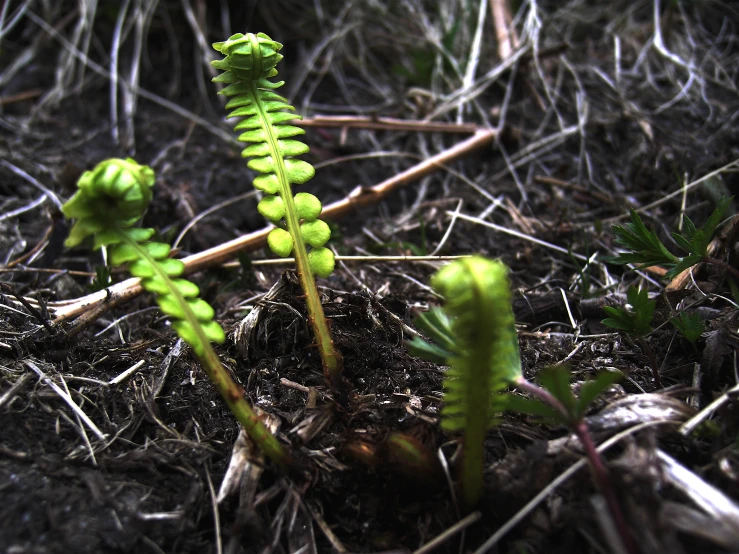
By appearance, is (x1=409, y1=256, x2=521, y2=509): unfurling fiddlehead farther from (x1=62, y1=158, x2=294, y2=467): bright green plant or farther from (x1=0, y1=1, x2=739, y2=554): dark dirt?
(x1=62, y1=158, x2=294, y2=467): bright green plant

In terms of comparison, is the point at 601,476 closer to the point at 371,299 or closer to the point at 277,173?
the point at 371,299

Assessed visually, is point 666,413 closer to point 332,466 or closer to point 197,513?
point 332,466

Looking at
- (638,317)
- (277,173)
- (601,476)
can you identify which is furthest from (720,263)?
(277,173)

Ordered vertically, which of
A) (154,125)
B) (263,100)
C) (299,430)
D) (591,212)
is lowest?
(299,430)

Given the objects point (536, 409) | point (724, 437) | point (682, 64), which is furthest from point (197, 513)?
point (682, 64)

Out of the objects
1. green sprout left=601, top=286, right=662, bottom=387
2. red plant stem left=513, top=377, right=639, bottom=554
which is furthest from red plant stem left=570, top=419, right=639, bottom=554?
green sprout left=601, top=286, right=662, bottom=387

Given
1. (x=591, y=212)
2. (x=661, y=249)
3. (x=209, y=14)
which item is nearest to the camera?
(x=661, y=249)

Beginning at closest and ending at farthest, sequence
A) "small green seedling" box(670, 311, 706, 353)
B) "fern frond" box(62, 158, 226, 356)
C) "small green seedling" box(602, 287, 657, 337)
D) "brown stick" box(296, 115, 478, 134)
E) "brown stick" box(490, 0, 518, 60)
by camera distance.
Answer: "fern frond" box(62, 158, 226, 356) → "small green seedling" box(602, 287, 657, 337) → "small green seedling" box(670, 311, 706, 353) → "brown stick" box(296, 115, 478, 134) → "brown stick" box(490, 0, 518, 60)
